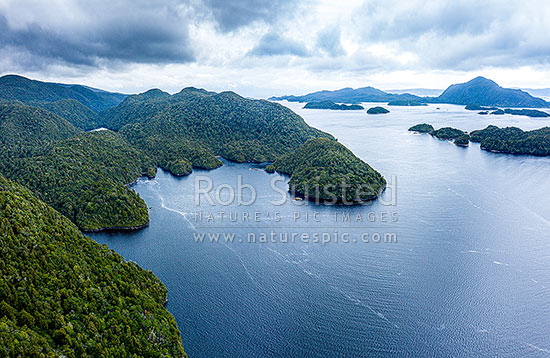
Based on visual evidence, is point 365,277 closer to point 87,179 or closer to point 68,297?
point 68,297

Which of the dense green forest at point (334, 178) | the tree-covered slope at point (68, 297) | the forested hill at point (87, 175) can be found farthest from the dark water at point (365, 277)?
the forested hill at point (87, 175)

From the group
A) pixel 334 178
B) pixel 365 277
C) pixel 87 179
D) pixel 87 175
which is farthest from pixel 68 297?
pixel 334 178

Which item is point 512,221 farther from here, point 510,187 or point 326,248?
point 326,248

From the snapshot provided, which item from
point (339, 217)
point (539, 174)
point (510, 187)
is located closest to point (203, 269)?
point (339, 217)

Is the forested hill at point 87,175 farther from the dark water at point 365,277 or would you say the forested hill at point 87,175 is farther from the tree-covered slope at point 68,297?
the tree-covered slope at point 68,297

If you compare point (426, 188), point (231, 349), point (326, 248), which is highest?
point (426, 188)

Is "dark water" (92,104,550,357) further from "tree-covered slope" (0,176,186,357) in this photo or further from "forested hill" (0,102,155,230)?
"forested hill" (0,102,155,230)
